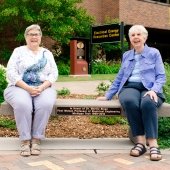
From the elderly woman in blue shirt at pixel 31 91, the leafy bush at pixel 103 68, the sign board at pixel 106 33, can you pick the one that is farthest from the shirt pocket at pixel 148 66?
the leafy bush at pixel 103 68

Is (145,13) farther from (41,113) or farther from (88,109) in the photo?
(41,113)

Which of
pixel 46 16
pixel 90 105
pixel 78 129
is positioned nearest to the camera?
pixel 90 105

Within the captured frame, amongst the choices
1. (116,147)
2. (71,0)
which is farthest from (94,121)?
(71,0)

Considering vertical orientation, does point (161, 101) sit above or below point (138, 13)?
below

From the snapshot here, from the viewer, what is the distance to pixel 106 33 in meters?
17.7

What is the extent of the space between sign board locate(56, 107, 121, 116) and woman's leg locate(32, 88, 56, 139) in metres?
0.22

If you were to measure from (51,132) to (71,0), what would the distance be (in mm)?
13307

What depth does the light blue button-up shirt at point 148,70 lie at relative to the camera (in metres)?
4.71

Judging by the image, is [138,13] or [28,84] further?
[138,13]

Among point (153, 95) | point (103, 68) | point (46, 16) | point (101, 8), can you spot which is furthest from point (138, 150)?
point (101, 8)

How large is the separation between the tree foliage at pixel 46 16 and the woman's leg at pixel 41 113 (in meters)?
13.1

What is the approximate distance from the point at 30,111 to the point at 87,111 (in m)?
0.68

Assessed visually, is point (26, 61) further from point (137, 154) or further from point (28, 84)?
point (137, 154)

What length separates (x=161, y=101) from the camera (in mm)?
4641
